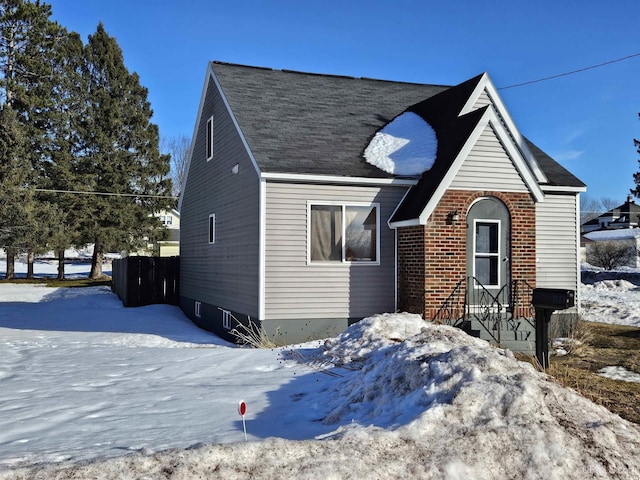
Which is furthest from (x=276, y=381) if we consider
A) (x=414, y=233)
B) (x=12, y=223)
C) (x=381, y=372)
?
(x=12, y=223)

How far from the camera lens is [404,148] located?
46.6 feet

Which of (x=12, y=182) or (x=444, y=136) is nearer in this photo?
(x=444, y=136)

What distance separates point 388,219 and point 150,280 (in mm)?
11133

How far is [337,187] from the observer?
13.0m

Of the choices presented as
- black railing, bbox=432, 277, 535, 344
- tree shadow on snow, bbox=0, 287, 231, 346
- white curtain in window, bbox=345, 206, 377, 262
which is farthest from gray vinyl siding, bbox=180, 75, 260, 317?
black railing, bbox=432, 277, 535, 344

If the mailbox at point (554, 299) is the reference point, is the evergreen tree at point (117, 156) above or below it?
above

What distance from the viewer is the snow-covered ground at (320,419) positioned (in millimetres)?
4316

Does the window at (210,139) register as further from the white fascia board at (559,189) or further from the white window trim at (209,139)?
the white fascia board at (559,189)

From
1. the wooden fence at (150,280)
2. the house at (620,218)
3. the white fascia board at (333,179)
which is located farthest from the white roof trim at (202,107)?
the house at (620,218)

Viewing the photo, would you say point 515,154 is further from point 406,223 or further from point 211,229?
point 211,229

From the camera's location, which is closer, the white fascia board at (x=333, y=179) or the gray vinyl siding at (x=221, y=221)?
the white fascia board at (x=333, y=179)

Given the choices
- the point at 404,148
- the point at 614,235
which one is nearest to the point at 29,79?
the point at 404,148

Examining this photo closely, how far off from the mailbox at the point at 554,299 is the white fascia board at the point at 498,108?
6021 millimetres

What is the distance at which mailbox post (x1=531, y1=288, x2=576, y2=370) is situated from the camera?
27.0 feet
